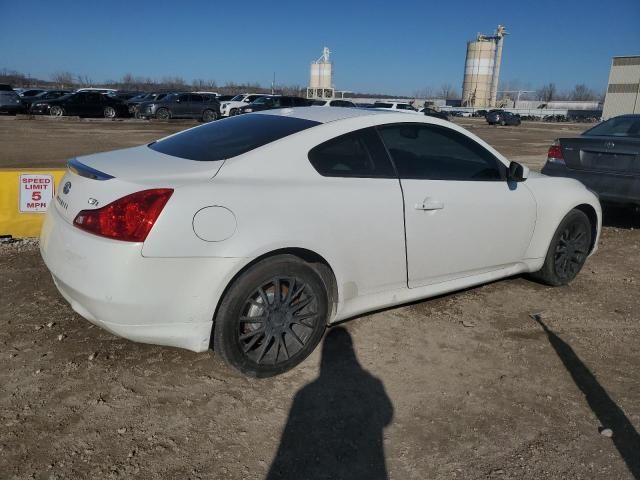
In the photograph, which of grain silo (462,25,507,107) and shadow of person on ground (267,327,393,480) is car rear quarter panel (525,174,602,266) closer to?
shadow of person on ground (267,327,393,480)

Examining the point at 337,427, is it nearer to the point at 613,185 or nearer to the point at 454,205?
the point at 454,205

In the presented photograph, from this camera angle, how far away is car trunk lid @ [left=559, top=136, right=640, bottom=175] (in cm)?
641

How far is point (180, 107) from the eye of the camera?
2972 cm

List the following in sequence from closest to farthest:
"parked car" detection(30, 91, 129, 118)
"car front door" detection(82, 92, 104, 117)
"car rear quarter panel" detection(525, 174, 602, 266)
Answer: "car rear quarter panel" detection(525, 174, 602, 266) < "parked car" detection(30, 91, 129, 118) < "car front door" detection(82, 92, 104, 117)

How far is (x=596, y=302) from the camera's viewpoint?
15.3ft

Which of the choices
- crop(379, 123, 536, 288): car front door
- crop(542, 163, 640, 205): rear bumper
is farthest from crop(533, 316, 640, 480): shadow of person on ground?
crop(542, 163, 640, 205): rear bumper

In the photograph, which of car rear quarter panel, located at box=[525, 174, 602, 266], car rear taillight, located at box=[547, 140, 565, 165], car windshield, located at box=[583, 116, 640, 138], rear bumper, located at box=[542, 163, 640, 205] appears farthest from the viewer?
car windshield, located at box=[583, 116, 640, 138]

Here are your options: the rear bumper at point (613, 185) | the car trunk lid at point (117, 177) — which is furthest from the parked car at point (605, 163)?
the car trunk lid at point (117, 177)

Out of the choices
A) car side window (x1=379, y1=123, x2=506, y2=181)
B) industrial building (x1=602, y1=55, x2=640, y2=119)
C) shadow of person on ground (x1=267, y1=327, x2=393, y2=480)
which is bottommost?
shadow of person on ground (x1=267, y1=327, x2=393, y2=480)

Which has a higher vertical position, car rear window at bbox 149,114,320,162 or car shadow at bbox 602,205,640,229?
car rear window at bbox 149,114,320,162

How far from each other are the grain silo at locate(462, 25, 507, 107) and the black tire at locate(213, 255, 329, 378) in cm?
8756

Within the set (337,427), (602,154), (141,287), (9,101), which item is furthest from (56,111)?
(337,427)

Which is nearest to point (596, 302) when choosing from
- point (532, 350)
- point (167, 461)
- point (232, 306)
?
point (532, 350)

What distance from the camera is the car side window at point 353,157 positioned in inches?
128
